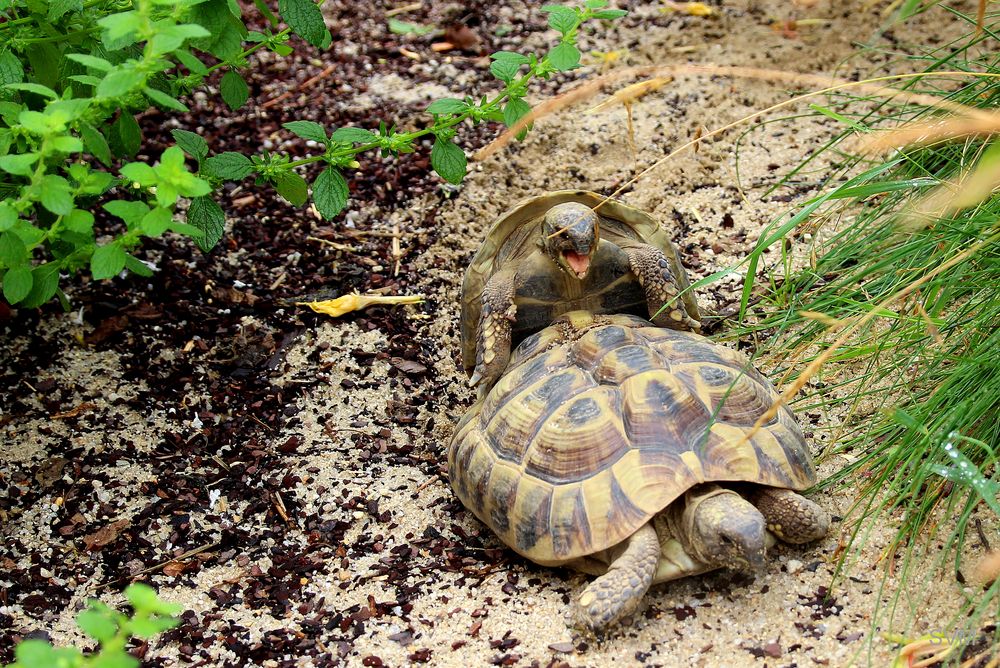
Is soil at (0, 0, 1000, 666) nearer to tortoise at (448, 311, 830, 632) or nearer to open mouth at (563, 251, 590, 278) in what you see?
tortoise at (448, 311, 830, 632)

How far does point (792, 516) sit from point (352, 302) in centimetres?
200

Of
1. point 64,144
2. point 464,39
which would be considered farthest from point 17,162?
point 464,39

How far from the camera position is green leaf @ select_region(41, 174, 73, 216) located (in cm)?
249

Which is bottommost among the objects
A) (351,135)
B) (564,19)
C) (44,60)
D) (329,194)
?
(329,194)

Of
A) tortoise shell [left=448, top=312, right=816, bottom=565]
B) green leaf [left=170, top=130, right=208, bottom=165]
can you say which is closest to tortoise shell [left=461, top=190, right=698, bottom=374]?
tortoise shell [left=448, top=312, right=816, bottom=565]

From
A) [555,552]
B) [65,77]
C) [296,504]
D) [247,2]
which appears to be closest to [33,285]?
[65,77]

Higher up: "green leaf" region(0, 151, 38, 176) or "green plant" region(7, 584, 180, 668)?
"green leaf" region(0, 151, 38, 176)

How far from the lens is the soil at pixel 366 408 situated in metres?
2.76

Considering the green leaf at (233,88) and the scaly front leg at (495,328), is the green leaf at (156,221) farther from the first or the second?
the scaly front leg at (495,328)

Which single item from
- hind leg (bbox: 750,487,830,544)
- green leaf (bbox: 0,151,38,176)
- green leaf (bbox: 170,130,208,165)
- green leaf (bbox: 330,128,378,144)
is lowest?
hind leg (bbox: 750,487,830,544)

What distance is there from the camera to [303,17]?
119 inches

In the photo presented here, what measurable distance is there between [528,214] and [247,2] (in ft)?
11.9

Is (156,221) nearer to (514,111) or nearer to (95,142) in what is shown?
(95,142)

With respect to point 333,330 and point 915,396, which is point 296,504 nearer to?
point 333,330
